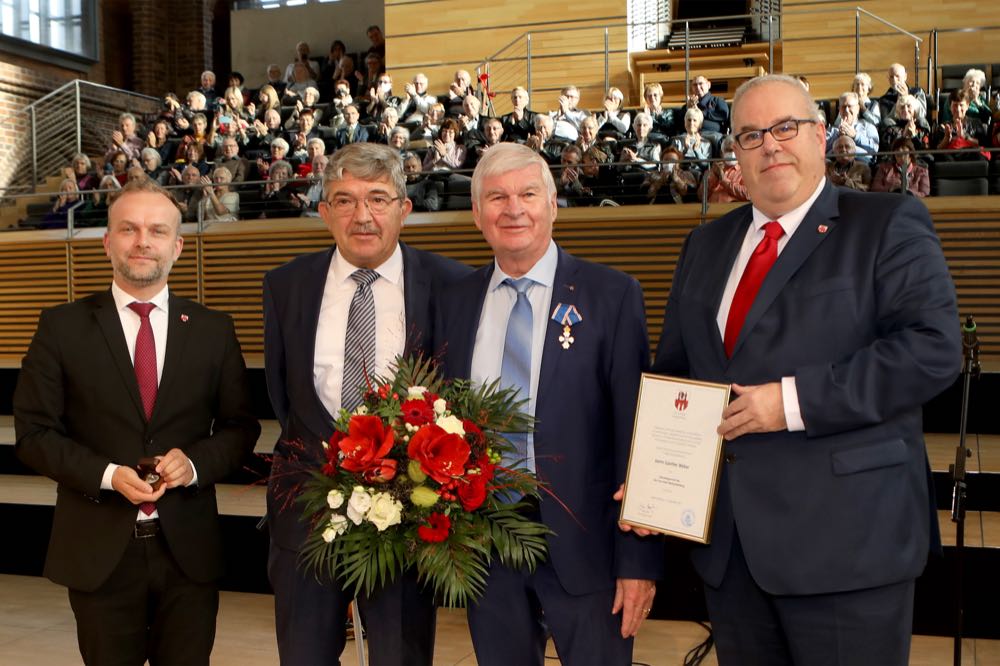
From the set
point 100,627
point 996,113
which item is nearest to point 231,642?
point 100,627

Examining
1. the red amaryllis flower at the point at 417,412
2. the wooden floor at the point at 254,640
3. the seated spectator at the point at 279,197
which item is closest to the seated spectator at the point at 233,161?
the seated spectator at the point at 279,197

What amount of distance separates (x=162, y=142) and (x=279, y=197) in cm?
330

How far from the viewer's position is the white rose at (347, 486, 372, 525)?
73.7 inches

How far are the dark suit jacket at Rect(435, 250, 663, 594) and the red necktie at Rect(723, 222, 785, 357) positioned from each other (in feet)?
0.83

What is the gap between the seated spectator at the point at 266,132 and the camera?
1084 cm

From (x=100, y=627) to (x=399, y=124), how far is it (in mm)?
9077

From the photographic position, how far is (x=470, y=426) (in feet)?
6.36

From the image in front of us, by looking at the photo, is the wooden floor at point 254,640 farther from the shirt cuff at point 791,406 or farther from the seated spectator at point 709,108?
the seated spectator at point 709,108

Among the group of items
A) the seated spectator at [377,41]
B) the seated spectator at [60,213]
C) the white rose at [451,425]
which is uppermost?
the seated spectator at [377,41]

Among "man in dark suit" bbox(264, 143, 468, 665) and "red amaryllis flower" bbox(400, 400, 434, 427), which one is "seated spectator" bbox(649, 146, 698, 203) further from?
"red amaryllis flower" bbox(400, 400, 434, 427)

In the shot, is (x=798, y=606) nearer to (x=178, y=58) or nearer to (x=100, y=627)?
(x=100, y=627)

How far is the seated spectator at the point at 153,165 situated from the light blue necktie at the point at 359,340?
8744 millimetres

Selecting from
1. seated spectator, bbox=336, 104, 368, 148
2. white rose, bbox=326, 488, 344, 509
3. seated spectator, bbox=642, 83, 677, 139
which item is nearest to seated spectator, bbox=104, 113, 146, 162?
seated spectator, bbox=336, 104, 368, 148

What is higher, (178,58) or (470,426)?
(178,58)
